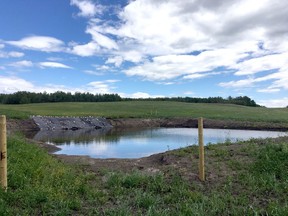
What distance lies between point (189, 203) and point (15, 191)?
343 centimetres

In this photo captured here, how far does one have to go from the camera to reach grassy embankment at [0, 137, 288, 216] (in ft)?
20.7

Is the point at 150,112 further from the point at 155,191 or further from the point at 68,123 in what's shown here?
the point at 155,191

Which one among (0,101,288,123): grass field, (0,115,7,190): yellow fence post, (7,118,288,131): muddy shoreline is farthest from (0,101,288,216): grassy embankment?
(0,101,288,123): grass field

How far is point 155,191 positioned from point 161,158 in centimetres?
537

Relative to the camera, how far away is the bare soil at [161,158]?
993 centimetres

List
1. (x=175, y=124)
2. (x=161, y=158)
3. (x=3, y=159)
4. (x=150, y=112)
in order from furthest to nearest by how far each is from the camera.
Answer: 1. (x=150, y=112)
2. (x=175, y=124)
3. (x=161, y=158)
4. (x=3, y=159)

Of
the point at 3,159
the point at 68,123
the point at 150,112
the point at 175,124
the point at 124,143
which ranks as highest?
the point at 150,112

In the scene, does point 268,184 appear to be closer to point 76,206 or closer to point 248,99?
point 76,206

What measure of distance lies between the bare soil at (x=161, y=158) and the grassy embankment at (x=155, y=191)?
18cm

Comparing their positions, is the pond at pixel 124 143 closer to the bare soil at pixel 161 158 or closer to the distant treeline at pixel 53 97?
the bare soil at pixel 161 158

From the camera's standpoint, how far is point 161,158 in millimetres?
13078

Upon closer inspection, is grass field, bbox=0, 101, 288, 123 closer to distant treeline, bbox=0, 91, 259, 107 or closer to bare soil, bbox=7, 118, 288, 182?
bare soil, bbox=7, 118, 288, 182

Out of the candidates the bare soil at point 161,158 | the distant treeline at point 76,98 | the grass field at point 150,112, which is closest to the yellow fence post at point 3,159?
the bare soil at point 161,158

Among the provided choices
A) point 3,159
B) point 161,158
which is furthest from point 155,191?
point 161,158
